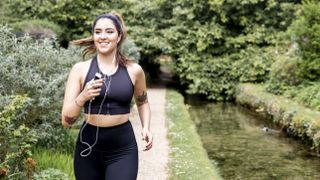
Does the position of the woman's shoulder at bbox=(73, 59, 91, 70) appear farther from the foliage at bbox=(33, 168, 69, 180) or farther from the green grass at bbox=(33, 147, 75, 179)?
the green grass at bbox=(33, 147, 75, 179)

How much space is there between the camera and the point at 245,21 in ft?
71.1

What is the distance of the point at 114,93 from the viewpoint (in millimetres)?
3566

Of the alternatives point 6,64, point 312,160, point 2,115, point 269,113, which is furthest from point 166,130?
point 2,115

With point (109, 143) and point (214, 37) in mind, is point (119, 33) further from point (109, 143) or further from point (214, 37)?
point (214, 37)

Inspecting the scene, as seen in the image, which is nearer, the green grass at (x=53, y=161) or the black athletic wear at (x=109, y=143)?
the black athletic wear at (x=109, y=143)

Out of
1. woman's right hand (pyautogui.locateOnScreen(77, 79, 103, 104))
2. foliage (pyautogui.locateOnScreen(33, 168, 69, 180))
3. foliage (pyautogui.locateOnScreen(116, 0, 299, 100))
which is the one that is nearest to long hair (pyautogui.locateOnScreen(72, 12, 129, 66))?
woman's right hand (pyautogui.locateOnScreen(77, 79, 103, 104))

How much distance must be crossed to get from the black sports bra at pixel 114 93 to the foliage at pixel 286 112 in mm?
8303

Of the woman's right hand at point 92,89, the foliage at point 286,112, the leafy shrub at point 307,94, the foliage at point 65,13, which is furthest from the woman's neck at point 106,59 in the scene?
the foliage at point 65,13

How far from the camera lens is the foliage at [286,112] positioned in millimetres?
11702

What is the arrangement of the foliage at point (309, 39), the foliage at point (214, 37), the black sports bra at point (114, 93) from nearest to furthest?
the black sports bra at point (114, 93) → the foliage at point (309, 39) → the foliage at point (214, 37)

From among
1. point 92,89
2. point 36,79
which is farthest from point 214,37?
point 92,89

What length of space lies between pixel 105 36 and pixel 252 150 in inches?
321

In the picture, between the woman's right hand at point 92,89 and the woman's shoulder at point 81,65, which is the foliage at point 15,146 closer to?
the woman's shoulder at point 81,65

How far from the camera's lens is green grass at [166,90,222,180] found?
805cm
